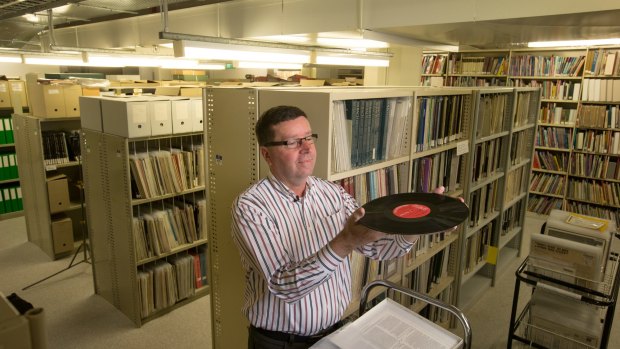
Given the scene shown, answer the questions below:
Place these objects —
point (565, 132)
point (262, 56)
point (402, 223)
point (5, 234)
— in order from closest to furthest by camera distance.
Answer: point (402, 223) → point (262, 56) → point (5, 234) → point (565, 132)

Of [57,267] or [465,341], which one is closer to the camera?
[465,341]

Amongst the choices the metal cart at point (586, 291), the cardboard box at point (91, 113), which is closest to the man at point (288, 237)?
the metal cart at point (586, 291)

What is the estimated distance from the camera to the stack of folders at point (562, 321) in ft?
7.30

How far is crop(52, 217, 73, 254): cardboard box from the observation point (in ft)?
13.5

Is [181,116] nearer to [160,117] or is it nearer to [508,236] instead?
[160,117]

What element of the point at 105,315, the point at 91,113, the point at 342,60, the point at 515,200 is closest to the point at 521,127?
the point at 515,200

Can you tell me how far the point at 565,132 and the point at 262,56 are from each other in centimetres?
452

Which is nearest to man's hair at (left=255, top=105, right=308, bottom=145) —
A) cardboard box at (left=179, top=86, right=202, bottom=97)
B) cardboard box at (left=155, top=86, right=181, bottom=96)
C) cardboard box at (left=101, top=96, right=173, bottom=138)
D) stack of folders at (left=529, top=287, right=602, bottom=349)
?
cardboard box at (left=101, top=96, right=173, bottom=138)

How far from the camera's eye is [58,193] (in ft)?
13.4

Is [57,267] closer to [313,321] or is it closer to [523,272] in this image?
[313,321]

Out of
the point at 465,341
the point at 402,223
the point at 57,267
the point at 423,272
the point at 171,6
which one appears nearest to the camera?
the point at 402,223

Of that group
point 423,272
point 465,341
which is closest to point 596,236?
point 423,272

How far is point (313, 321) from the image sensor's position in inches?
57.1

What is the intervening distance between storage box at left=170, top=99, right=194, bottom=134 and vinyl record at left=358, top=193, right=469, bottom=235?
86.0 inches
